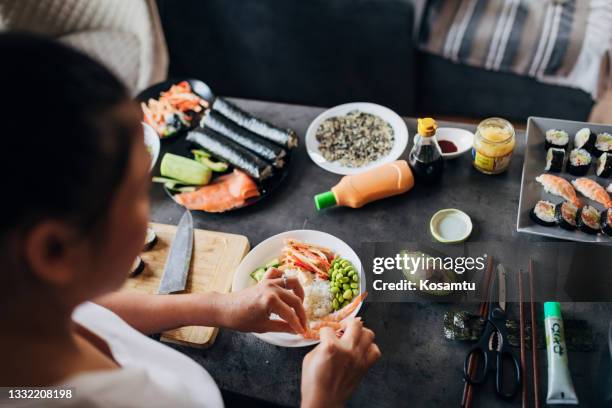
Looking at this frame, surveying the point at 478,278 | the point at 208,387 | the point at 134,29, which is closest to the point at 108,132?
the point at 208,387

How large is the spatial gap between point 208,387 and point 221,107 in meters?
1.05

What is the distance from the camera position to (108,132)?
563 millimetres

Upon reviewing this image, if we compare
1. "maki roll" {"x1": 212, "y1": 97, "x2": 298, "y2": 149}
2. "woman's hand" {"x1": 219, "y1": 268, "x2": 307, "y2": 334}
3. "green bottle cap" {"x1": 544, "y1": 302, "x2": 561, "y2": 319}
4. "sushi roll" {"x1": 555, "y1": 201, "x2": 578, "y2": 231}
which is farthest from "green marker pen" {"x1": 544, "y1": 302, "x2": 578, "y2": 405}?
"maki roll" {"x1": 212, "y1": 97, "x2": 298, "y2": 149}

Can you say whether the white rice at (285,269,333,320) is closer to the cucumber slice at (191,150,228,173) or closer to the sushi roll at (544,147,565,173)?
the cucumber slice at (191,150,228,173)

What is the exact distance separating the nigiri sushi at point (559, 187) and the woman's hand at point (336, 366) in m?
0.71

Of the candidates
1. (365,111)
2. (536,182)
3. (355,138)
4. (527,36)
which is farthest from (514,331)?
(527,36)

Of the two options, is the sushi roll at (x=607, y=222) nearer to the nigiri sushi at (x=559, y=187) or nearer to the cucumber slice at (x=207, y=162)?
the nigiri sushi at (x=559, y=187)

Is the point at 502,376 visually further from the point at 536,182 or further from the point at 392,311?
the point at 536,182

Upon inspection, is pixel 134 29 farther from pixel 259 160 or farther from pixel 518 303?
pixel 518 303

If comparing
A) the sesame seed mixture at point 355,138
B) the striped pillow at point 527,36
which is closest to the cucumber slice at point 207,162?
the sesame seed mixture at point 355,138

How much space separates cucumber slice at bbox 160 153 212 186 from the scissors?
93 cm

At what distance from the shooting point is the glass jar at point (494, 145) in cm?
140

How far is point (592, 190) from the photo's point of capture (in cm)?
137

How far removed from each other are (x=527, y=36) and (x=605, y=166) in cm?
110
